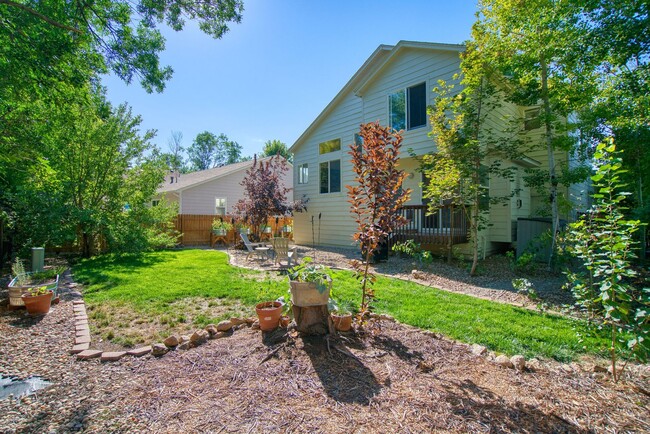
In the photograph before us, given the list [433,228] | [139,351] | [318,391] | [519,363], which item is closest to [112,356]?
[139,351]

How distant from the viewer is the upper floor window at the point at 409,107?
991cm

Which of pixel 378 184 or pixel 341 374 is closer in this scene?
pixel 341 374

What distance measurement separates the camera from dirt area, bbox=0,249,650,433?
209cm

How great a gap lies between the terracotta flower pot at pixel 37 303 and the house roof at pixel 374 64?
1059 cm

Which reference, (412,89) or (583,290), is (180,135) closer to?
(412,89)

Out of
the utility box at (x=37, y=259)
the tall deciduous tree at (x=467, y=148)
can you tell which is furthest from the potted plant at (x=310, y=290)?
the utility box at (x=37, y=259)

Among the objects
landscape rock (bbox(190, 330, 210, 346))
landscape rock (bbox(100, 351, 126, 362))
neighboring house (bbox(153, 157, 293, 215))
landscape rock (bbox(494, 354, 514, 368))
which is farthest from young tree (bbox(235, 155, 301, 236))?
landscape rock (bbox(494, 354, 514, 368))

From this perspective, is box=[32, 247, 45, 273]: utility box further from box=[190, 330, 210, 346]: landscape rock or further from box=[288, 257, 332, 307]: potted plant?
box=[288, 257, 332, 307]: potted plant

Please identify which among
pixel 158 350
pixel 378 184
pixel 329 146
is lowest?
pixel 158 350

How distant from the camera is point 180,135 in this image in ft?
150

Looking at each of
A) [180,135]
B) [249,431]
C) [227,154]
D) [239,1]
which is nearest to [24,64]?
[239,1]

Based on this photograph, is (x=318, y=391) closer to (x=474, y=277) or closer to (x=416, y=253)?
(x=474, y=277)

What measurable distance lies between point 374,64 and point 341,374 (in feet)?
37.0

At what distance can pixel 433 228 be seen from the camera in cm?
886
